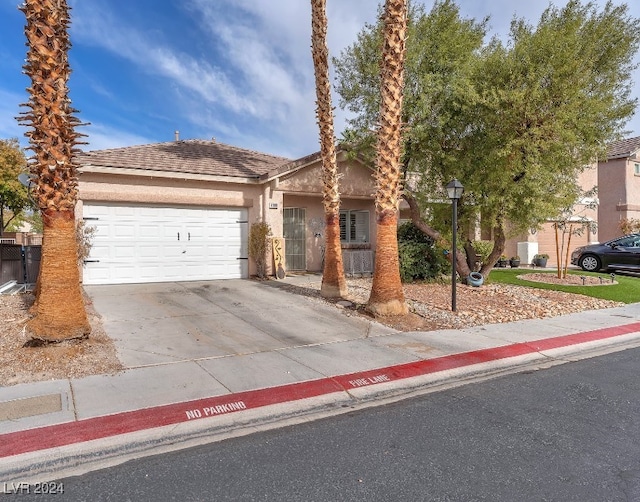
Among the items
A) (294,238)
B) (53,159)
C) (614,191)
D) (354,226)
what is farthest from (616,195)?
(53,159)

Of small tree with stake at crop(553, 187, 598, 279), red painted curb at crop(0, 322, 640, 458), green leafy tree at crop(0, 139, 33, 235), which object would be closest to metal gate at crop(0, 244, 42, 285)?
red painted curb at crop(0, 322, 640, 458)

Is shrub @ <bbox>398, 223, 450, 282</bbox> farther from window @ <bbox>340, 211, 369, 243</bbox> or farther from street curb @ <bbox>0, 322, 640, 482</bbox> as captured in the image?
street curb @ <bbox>0, 322, 640, 482</bbox>

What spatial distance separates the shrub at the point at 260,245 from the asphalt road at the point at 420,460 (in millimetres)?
8921

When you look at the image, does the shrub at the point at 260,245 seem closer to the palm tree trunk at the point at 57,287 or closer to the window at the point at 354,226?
the window at the point at 354,226

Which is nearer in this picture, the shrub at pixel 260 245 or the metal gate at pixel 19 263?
the metal gate at pixel 19 263

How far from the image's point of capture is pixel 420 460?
3750 millimetres

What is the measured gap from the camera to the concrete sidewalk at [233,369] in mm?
4094

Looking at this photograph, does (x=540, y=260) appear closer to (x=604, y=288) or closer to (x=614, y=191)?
(x=604, y=288)

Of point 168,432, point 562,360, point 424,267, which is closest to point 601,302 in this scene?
point 424,267

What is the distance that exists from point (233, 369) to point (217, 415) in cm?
143

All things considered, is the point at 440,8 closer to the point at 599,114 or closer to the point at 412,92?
the point at 412,92

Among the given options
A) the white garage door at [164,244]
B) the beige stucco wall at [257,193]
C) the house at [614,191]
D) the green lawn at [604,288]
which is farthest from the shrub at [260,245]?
the house at [614,191]

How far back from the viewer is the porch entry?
15077 mm

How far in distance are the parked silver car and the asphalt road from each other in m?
15.5
